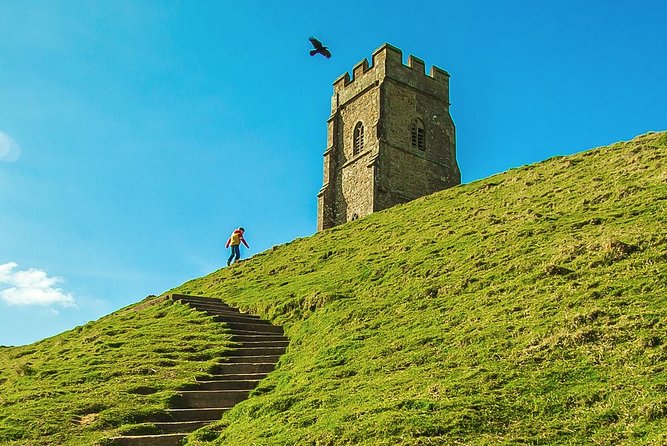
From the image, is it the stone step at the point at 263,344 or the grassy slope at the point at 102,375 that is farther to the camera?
the stone step at the point at 263,344

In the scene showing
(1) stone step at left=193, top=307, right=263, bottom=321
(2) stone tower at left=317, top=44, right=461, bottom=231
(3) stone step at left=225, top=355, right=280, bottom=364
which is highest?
(2) stone tower at left=317, top=44, right=461, bottom=231

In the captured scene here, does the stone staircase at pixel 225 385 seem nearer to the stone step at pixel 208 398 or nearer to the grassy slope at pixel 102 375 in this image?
the stone step at pixel 208 398

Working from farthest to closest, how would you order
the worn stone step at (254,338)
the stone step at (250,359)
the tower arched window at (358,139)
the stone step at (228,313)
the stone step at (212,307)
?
the tower arched window at (358,139) → the stone step at (212,307) → the stone step at (228,313) → the worn stone step at (254,338) → the stone step at (250,359)

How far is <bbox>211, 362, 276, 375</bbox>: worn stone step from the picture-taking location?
1366cm

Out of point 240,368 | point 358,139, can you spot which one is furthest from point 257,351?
point 358,139

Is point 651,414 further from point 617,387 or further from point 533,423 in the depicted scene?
point 533,423

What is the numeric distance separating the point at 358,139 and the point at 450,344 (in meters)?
36.7

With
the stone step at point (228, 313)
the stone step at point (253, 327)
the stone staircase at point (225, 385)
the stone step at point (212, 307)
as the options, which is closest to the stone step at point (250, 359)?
the stone staircase at point (225, 385)

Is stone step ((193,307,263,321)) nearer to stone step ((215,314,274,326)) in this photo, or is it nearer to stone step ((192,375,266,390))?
stone step ((215,314,274,326))

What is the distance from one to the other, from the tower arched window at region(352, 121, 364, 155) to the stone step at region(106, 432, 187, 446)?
37.0m

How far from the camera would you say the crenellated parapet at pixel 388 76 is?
151 ft

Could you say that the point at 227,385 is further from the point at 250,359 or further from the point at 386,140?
the point at 386,140

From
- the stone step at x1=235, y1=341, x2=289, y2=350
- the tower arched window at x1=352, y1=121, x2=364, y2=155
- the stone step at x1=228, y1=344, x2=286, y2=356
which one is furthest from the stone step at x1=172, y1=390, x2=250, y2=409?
the tower arched window at x1=352, y1=121, x2=364, y2=155

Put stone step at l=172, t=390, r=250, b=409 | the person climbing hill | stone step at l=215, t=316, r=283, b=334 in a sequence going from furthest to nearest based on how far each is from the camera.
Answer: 1. the person climbing hill
2. stone step at l=215, t=316, r=283, b=334
3. stone step at l=172, t=390, r=250, b=409
